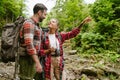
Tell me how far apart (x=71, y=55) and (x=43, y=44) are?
381 inches

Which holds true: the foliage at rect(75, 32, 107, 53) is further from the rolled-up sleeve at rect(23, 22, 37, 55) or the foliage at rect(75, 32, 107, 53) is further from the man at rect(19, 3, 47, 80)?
the rolled-up sleeve at rect(23, 22, 37, 55)

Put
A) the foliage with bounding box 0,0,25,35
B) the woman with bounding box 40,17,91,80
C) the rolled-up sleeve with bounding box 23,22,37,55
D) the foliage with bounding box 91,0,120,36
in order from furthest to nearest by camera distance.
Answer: the foliage with bounding box 0,0,25,35, the foliage with bounding box 91,0,120,36, the woman with bounding box 40,17,91,80, the rolled-up sleeve with bounding box 23,22,37,55

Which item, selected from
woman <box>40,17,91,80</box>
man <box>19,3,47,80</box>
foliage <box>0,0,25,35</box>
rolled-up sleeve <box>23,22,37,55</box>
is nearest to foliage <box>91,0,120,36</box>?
foliage <box>0,0,25,35</box>

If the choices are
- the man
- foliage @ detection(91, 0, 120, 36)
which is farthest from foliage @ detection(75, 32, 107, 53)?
the man

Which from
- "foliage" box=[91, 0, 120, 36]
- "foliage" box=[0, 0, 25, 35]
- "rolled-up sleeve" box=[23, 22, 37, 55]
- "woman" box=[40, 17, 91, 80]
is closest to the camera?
"rolled-up sleeve" box=[23, 22, 37, 55]

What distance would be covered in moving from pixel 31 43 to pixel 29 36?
0.38 ft

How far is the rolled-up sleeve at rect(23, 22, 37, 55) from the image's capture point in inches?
183

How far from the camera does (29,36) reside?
4664mm

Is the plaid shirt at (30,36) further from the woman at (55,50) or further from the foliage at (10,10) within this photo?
the foliage at (10,10)

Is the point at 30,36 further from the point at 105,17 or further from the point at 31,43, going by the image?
the point at 105,17

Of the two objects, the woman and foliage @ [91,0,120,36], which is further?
foliage @ [91,0,120,36]

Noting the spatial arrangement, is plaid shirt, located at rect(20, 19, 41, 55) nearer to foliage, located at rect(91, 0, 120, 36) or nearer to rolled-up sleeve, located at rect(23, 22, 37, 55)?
rolled-up sleeve, located at rect(23, 22, 37, 55)

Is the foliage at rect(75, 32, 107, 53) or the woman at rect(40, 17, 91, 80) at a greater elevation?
the woman at rect(40, 17, 91, 80)

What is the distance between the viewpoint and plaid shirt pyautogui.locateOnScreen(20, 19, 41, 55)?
467 cm
